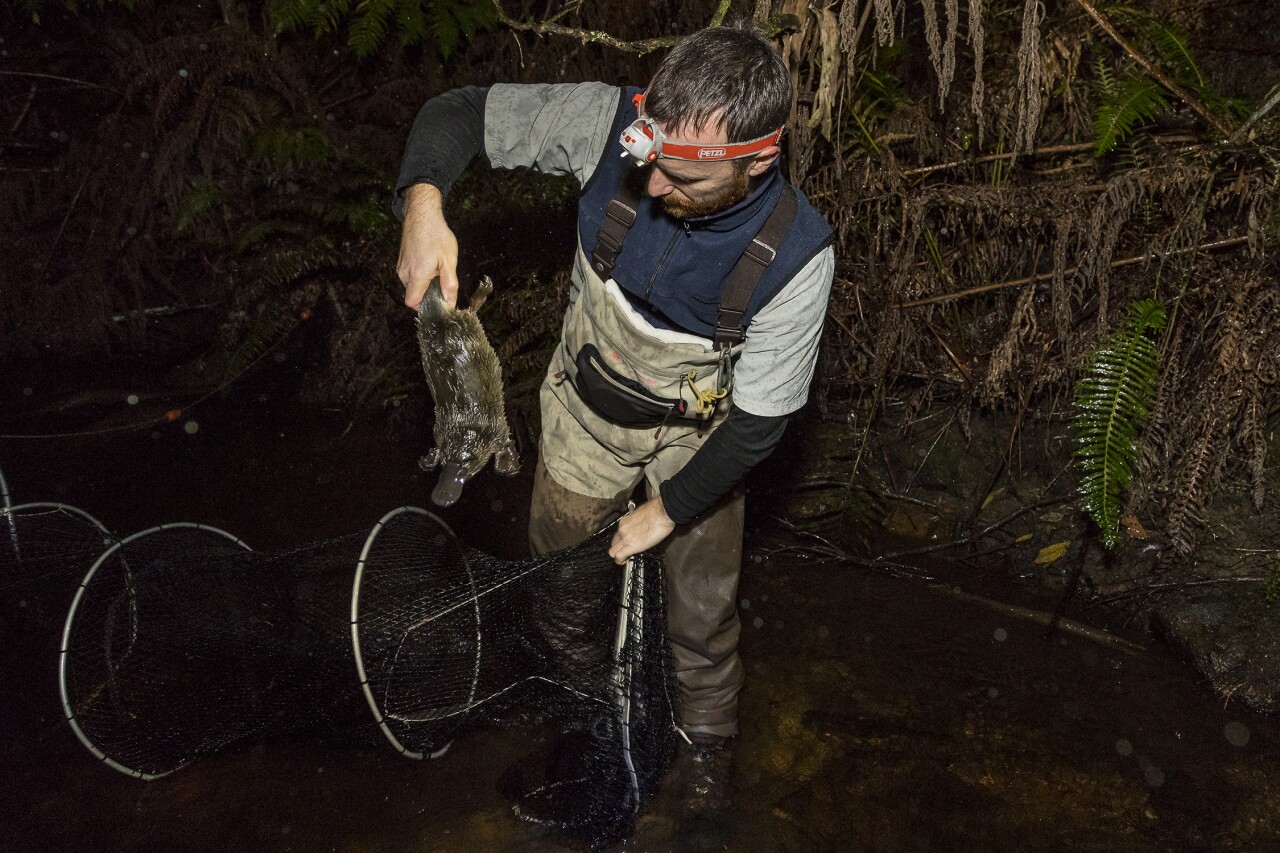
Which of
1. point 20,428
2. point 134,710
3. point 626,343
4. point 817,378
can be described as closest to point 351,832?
point 134,710

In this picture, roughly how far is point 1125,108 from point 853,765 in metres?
3.15

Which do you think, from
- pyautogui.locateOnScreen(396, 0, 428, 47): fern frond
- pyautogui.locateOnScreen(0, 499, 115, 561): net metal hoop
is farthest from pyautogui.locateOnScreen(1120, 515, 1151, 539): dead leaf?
pyautogui.locateOnScreen(396, 0, 428, 47): fern frond

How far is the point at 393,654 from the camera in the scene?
3.12 metres

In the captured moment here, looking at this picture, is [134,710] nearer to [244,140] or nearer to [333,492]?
[333,492]

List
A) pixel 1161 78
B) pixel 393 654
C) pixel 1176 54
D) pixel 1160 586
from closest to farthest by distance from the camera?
pixel 393 654 → pixel 1161 78 → pixel 1176 54 → pixel 1160 586

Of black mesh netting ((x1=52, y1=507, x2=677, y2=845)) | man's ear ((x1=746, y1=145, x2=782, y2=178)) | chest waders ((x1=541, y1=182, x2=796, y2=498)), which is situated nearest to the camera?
man's ear ((x1=746, y1=145, x2=782, y2=178))

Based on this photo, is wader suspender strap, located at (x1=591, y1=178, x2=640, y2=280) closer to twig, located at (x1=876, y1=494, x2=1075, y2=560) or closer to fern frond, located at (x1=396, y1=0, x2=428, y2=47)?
twig, located at (x1=876, y1=494, x2=1075, y2=560)

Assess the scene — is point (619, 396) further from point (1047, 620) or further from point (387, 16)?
point (387, 16)

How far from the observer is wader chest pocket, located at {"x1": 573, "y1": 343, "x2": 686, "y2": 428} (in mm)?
2959

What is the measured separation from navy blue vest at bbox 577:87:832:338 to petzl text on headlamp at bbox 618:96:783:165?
9.7 inches

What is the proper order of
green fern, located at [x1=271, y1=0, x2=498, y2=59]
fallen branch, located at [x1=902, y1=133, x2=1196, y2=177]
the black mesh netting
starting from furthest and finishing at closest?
green fern, located at [x1=271, y1=0, x2=498, y2=59] < fallen branch, located at [x1=902, y1=133, x2=1196, y2=177] < the black mesh netting

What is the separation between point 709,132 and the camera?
2258 mm

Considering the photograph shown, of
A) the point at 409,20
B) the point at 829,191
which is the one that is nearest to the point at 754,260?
the point at 829,191

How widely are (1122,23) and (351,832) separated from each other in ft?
16.7
